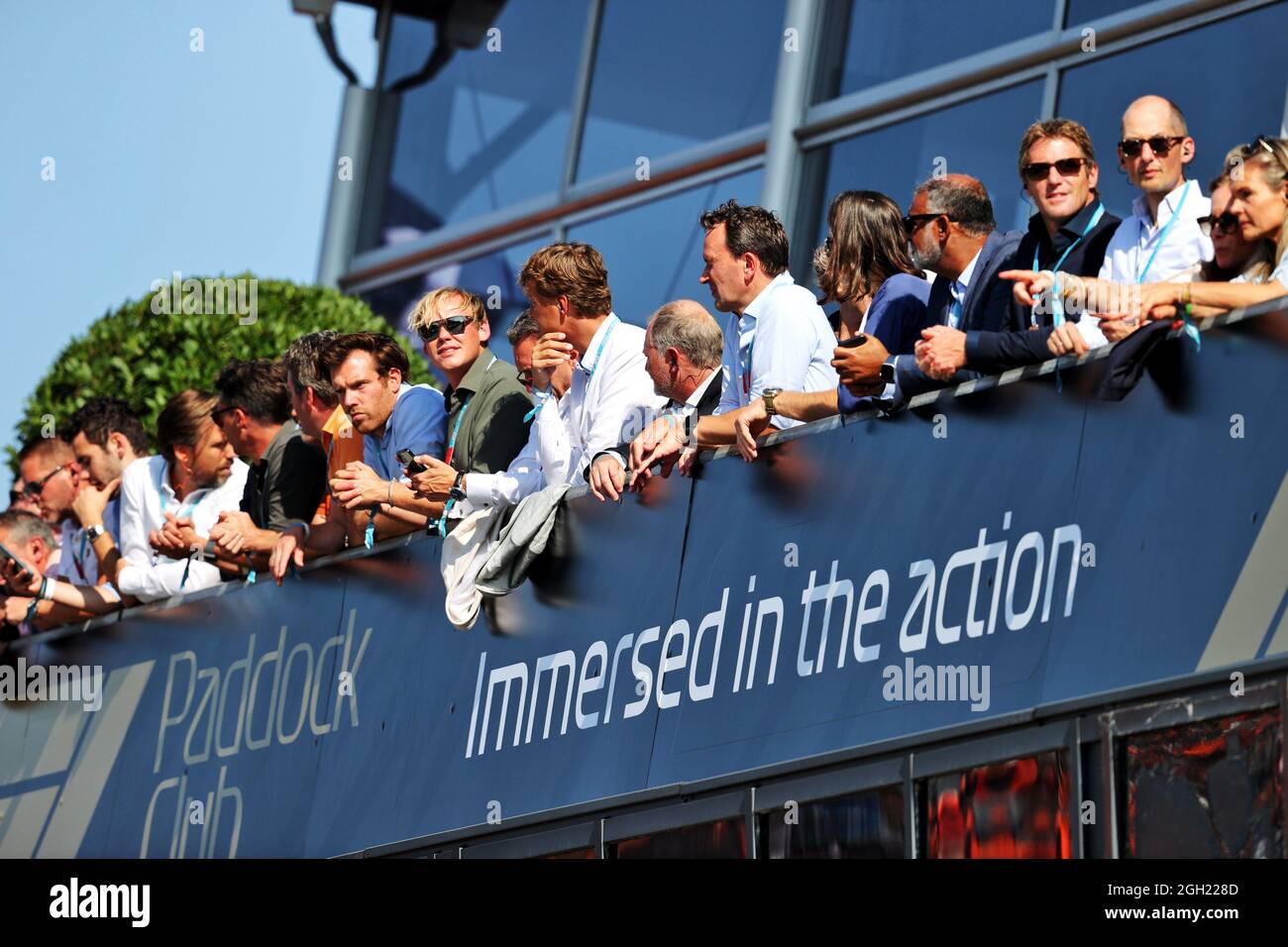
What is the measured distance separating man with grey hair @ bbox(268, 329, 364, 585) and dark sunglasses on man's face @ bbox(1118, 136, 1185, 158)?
3615 millimetres

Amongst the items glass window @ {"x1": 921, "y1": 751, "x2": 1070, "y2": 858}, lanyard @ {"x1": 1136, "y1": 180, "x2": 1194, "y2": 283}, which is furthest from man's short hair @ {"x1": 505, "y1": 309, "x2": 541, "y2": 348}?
glass window @ {"x1": 921, "y1": 751, "x2": 1070, "y2": 858}

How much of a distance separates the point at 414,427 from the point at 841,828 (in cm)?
275

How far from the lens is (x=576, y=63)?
1623 cm

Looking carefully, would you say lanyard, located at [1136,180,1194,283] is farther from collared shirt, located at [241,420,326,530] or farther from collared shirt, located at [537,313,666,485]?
collared shirt, located at [241,420,326,530]

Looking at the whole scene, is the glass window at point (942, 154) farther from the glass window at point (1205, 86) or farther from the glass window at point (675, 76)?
the glass window at point (675, 76)

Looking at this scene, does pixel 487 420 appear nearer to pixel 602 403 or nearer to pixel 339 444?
pixel 602 403

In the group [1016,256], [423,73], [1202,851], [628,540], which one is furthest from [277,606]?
[423,73]

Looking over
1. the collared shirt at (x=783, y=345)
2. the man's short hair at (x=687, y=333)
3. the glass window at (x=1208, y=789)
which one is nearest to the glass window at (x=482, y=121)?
the man's short hair at (x=687, y=333)

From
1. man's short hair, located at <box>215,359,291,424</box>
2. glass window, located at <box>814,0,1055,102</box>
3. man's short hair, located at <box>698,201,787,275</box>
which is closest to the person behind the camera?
man's short hair, located at <box>698,201,787,275</box>

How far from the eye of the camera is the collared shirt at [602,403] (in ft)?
27.8

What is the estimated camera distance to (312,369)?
9820 millimetres

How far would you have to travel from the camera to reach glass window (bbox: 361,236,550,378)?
15938mm

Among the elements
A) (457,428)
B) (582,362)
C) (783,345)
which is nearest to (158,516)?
(457,428)
